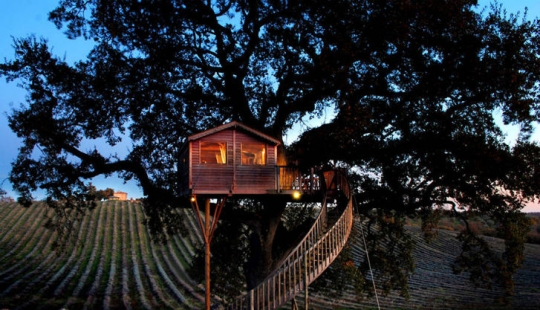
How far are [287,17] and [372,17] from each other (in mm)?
4033

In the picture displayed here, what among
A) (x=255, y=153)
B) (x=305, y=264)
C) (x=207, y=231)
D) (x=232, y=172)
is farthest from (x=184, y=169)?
(x=305, y=264)

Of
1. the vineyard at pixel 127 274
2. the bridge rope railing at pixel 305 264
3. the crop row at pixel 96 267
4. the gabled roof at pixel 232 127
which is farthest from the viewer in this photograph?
the vineyard at pixel 127 274

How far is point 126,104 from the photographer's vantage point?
21.9 metres

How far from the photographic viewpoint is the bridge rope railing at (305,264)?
17688 millimetres

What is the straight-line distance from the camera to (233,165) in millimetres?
19234

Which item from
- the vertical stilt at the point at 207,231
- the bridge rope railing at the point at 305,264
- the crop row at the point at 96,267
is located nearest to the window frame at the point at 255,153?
the vertical stilt at the point at 207,231

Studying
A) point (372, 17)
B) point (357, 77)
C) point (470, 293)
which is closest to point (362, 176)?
point (357, 77)

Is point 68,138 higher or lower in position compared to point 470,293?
higher

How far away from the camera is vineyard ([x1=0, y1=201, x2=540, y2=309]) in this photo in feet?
102

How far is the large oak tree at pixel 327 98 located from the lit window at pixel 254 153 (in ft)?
7.32

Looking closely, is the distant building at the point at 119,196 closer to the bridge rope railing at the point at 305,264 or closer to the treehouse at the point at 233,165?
the treehouse at the point at 233,165

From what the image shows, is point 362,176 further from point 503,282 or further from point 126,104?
point 126,104

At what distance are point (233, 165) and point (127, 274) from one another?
24.3 m

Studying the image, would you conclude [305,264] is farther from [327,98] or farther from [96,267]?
[96,267]
